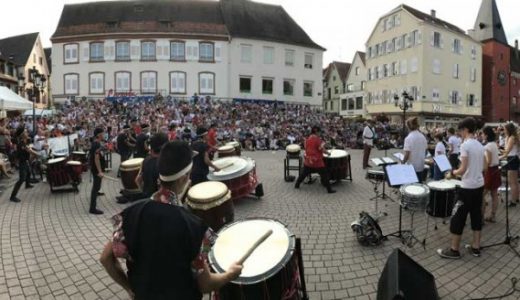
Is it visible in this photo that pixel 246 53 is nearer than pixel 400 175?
No

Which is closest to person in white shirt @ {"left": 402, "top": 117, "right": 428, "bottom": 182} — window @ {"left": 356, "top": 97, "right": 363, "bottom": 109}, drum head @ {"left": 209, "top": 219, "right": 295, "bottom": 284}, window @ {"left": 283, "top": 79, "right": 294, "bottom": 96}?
drum head @ {"left": 209, "top": 219, "right": 295, "bottom": 284}

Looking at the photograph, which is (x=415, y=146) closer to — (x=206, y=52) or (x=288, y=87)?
(x=206, y=52)

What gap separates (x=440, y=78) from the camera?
41188mm

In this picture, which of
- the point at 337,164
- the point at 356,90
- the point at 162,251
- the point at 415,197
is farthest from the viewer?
the point at 356,90

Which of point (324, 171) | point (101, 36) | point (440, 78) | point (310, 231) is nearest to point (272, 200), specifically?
point (324, 171)

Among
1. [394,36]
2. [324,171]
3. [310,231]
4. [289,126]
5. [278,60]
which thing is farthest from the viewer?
[394,36]

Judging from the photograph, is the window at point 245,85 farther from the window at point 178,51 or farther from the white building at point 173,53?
the window at point 178,51

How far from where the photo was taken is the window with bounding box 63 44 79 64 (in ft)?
123

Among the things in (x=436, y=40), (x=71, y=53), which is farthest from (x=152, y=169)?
(x=436, y=40)

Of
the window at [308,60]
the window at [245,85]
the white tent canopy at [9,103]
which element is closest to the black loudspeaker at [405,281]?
the white tent canopy at [9,103]

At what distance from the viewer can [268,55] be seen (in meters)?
39.4

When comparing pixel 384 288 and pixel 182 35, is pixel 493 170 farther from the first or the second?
pixel 182 35

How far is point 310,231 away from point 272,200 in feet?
8.60

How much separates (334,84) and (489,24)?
76.5ft
